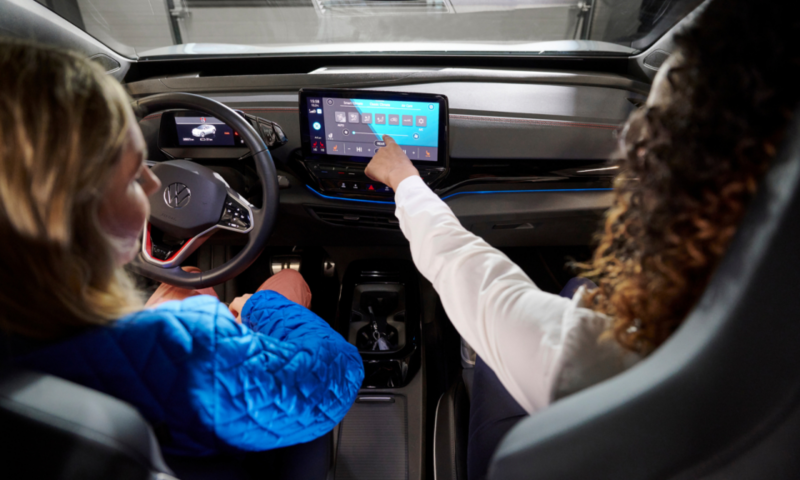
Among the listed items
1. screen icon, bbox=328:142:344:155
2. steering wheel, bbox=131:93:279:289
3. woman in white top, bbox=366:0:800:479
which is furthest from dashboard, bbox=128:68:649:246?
woman in white top, bbox=366:0:800:479

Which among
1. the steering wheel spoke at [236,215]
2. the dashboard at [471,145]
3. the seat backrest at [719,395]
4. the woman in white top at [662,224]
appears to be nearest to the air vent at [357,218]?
the dashboard at [471,145]

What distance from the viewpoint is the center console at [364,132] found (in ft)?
3.67

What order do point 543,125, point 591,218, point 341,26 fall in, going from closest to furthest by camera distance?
point 543,125 < point 591,218 < point 341,26

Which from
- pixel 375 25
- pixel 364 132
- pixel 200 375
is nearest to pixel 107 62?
pixel 364 132

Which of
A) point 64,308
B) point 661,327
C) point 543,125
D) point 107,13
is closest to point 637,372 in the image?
point 661,327

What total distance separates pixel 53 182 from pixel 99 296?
0.52 ft

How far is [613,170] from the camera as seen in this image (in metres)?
1.29

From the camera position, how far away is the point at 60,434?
0.40 m

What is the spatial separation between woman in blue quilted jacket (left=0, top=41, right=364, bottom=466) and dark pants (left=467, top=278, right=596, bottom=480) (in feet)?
1.17

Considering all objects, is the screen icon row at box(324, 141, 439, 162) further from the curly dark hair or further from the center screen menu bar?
the curly dark hair

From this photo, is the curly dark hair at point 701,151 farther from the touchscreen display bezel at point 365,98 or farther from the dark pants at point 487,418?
the touchscreen display bezel at point 365,98

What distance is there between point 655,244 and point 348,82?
44.7 inches

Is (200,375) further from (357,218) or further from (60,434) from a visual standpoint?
(357,218)

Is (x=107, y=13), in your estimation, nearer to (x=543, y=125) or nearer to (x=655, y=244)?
(x=543, y=125)
